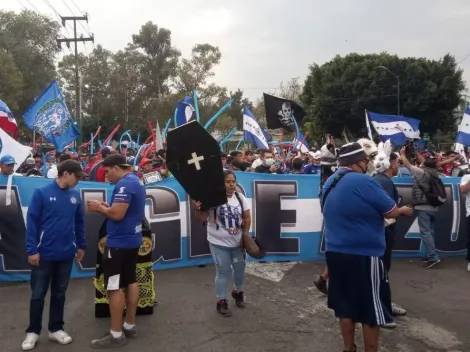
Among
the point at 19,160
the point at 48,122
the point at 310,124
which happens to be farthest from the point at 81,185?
the point at 310,124

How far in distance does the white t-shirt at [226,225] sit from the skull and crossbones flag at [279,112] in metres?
7.18

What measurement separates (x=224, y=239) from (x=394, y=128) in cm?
905

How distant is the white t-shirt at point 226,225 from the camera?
4.82 metres

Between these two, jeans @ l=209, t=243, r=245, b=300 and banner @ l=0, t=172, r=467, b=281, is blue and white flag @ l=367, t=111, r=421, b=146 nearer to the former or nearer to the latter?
banner @ l=0, t=172, r=467, b=281

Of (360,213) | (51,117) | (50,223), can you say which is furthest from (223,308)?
(51,117)

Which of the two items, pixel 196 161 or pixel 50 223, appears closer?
pixel 50 223

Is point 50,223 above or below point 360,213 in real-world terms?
below

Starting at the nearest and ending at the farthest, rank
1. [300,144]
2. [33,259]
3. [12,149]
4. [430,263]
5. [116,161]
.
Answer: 1. [33,259]
2. [116,161]
3. [12,149]
4. [430,263]
5. [300,144]

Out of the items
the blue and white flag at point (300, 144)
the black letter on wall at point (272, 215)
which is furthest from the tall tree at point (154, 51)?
the black letter on wall at point (272, 215)

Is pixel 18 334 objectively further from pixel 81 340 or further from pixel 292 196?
pixel 292 196

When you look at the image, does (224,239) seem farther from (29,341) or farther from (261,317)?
(29,341)

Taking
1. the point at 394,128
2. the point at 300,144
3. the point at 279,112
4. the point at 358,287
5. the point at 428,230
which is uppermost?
the point at 279,112

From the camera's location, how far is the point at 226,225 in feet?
15.8

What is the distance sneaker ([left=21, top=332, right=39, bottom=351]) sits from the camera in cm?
414
